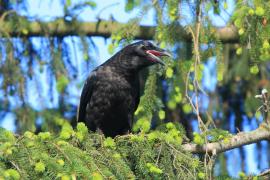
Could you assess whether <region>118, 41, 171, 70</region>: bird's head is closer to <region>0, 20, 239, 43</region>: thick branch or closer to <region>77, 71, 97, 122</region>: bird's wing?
<region>77, 71, 97, 122</region>: bird's wing

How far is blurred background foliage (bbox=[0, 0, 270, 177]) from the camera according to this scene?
208 inches

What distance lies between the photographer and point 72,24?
7297 millimetres

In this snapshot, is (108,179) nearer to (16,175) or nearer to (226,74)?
(16,175)

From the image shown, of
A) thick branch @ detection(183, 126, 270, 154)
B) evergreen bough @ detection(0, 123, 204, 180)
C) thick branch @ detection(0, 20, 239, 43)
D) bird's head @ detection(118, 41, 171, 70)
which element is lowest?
thick branch @ detection(183, 126, 270, 154)

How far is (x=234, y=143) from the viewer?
5.00m

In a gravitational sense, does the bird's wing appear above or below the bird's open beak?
below

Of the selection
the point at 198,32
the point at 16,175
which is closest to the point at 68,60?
the point at 198,32

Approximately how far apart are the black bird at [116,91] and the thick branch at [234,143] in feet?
4.90

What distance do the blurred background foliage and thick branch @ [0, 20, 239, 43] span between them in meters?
0.03

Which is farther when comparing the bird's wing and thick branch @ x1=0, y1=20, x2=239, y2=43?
thick branch @ x1=0, y1=20, x2=239, y2=43

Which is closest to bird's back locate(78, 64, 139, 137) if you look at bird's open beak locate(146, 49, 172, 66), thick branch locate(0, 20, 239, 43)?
bird's open beak locate(146, 49, 172, 66)

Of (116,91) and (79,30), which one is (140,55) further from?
(79,30)

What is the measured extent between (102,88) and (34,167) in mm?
2814

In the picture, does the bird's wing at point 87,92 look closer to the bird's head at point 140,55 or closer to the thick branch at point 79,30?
the bird's head at point 140,55
